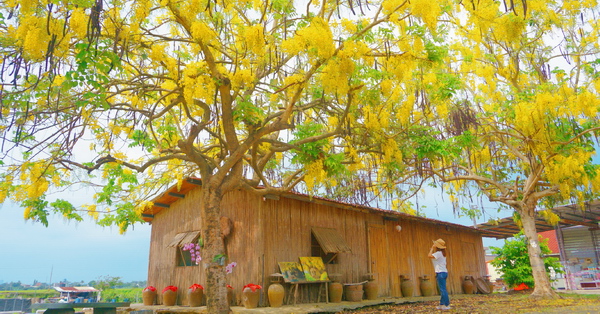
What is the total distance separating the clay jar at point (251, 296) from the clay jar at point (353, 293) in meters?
2.72

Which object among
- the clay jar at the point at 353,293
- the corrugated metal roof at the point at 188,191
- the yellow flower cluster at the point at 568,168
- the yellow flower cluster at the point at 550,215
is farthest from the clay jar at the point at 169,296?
the yellow flower cluster at the point at 550,215

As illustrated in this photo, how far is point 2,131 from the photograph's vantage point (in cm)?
695

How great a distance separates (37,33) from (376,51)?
16.2 feet

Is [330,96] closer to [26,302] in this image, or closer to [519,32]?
[519,32]

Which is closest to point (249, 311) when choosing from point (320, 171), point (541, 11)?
point (320, 171)

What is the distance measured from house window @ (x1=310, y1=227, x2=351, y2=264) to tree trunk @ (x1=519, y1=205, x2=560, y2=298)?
5161mm

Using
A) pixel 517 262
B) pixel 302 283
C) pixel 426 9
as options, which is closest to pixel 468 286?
pixel 517 262

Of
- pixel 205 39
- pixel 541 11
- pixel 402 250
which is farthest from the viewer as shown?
pixel 402 250

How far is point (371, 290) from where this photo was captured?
10.9 meters

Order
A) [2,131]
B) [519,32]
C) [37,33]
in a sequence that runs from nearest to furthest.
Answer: [37,33]
[2,131]
[519,32]

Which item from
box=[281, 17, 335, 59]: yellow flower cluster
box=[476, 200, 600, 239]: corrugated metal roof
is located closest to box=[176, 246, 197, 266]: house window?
box=[281, 17, 335, 59]: yellow flower cluster

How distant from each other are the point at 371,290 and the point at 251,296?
372 cm

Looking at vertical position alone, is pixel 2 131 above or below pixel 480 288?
above

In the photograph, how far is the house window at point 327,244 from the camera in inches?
396
